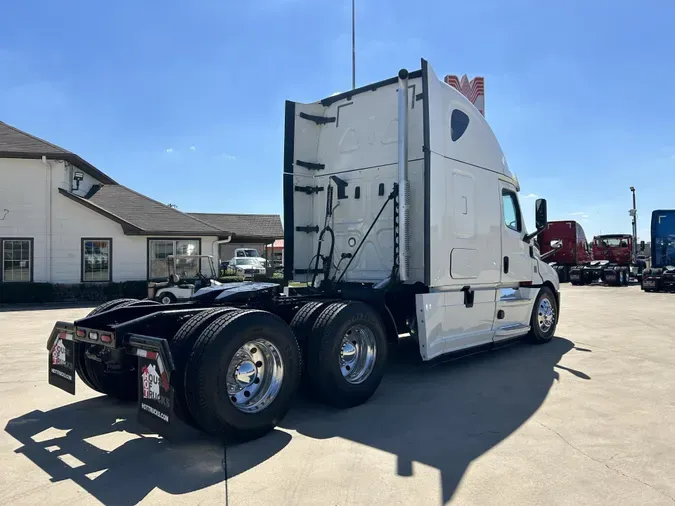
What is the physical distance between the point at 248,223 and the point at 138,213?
10.4 meters

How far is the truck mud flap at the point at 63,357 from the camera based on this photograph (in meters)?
4.81

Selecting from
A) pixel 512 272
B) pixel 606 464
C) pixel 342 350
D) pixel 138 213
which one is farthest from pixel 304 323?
pixel 138 213

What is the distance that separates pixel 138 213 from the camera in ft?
70.5

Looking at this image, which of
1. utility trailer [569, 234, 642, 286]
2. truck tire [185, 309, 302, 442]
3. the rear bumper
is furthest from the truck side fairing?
the rear bumper

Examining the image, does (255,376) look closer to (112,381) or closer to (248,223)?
(112,381)

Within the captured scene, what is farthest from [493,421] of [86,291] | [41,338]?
[86,291]

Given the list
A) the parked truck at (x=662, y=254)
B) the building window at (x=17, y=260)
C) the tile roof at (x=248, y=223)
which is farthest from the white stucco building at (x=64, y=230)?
the parked truck at (x=662, y=254)

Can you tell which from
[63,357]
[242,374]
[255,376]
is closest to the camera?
[242,374]

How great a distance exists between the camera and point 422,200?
6.22 metres

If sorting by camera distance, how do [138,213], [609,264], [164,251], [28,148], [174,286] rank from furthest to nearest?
[609,264]
[138,213]
[164,251]
[28,148]
[174,286]

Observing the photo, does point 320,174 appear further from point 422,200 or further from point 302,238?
point 422,200

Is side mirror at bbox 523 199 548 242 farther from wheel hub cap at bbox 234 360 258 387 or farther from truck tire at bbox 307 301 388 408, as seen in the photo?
wheel hub cap at bbox 234 360 258 387

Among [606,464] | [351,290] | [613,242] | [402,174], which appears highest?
[613,242]

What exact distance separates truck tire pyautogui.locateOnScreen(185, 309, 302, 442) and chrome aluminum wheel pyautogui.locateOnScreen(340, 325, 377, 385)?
78cm
